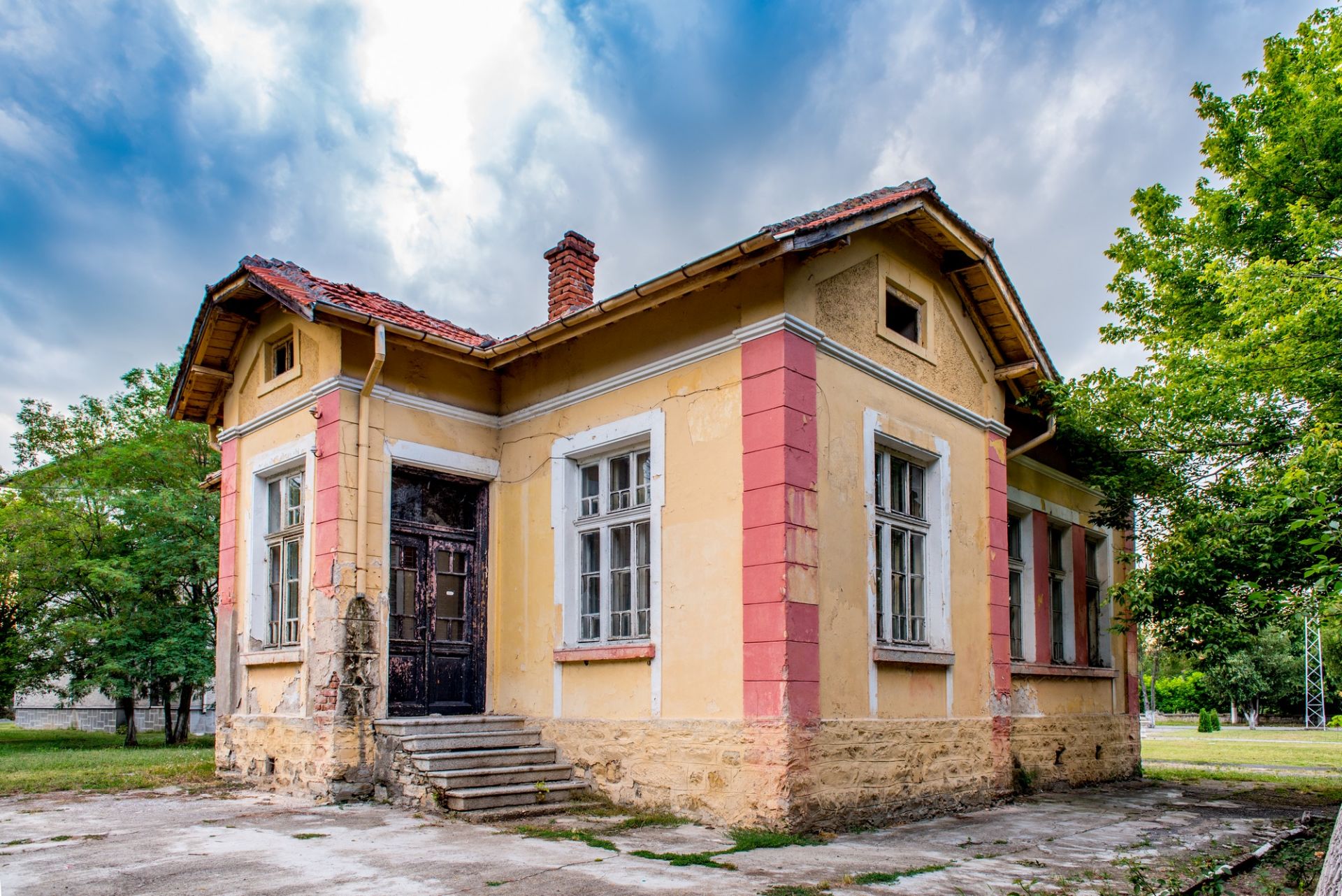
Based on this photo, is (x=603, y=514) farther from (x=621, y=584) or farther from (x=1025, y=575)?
(x=1025, y=575)

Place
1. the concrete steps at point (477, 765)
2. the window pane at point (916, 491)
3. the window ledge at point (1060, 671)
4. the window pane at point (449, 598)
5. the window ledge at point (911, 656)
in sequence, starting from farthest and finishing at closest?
1. the window ledge at point (1060, 671)
2. the window pane at point (449, 598)
3. the window pane at point (916, 491)
4. the window ledge at point (911, 656)
5. the concrete steps at point (477, 765)

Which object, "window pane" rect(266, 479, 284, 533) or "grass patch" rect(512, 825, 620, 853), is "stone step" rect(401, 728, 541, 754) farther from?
"window pane" rect(266, 479, 284, 533)

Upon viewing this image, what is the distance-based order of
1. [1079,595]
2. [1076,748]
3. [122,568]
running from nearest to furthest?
[1076,748]
[1079,595]
[122,568]

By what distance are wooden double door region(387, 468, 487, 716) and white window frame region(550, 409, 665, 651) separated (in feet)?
3.75

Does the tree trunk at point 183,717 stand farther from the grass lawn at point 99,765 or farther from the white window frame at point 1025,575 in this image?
the white window frame at point 1025,575

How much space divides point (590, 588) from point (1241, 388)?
21.9 feet

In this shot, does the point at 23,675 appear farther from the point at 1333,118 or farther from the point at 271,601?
the point at 1333,118

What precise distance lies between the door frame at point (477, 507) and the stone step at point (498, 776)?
1.23m

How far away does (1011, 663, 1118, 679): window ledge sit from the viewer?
10742 mm

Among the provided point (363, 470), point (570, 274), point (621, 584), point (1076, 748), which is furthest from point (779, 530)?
point (1076, 748)

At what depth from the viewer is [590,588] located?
356 inches

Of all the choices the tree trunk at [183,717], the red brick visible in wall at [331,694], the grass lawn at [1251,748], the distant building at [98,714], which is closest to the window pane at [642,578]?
the red brick visible in wall at [331,694]

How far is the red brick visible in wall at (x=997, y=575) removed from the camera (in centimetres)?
971

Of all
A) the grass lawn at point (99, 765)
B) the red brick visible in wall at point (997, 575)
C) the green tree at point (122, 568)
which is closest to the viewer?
the red brick visible in wall at point (997, 575)
